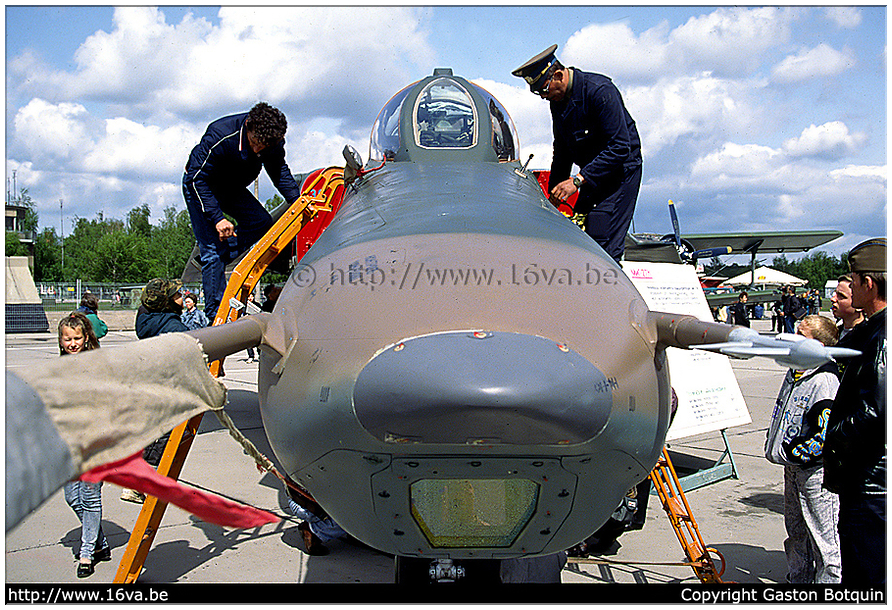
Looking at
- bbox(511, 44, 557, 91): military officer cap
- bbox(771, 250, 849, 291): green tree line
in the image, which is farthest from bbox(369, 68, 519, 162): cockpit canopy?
bbox(771, 250, 849, 291): green tree line

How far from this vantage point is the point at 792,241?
2995cm

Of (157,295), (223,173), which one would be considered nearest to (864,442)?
(223,173)

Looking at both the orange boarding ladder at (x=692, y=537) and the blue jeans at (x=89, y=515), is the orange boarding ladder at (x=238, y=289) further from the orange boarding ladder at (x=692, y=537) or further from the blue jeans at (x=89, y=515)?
the orange boarding ladder at (x=692, y=537)

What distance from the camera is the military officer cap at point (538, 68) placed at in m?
4.22

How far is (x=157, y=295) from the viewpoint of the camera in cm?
532

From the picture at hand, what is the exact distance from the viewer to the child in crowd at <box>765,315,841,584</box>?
3635 mm

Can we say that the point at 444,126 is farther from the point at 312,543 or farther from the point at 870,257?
the point at 312,543

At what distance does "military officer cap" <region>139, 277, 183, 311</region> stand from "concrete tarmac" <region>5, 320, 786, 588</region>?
150 cm

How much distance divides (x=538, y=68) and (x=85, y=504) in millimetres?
4162

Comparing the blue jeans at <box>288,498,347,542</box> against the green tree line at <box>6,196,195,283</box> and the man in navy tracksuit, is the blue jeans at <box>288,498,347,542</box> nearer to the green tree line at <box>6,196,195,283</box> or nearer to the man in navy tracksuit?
the man in navy tracksuit

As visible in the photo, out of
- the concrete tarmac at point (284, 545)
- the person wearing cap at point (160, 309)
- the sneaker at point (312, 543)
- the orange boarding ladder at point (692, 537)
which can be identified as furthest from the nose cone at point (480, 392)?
the person wearing cap at point (160, 309)

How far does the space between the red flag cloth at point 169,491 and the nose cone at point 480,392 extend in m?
0.37

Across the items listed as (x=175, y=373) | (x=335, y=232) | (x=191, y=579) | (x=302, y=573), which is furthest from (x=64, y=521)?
(x=175, y=373)

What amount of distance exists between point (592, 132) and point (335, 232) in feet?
7.34
